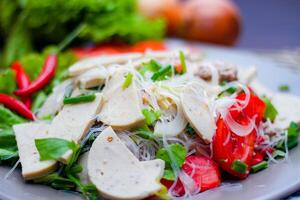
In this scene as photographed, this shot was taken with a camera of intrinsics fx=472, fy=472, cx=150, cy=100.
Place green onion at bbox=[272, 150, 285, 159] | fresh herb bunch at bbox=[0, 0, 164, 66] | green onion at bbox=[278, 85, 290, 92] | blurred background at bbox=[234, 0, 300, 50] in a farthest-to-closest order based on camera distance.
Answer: blurred background at bbox=[234, 0, 300, 50] < fresh herb bunch at bbox=[0, 0, 164, 66] < green onion at bbox=[278, 85, 290, 92] < green onion at bbox=[272, 150, 285, 159]

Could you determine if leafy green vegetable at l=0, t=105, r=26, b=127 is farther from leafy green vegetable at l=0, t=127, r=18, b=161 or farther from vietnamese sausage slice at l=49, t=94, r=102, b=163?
vietnamese sausage slice at l=49, t=94, r=102, b=163

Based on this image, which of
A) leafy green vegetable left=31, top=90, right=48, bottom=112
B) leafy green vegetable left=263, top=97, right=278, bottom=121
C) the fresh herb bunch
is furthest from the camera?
the fresh herb bunch

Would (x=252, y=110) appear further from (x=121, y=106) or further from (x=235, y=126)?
(x=121, y=106)

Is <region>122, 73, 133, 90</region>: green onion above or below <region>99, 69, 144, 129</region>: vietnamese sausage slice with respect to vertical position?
above

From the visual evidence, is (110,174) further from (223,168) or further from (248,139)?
(248,139)

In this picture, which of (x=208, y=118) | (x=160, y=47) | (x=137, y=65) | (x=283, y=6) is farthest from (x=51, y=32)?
(x=283, y=6)

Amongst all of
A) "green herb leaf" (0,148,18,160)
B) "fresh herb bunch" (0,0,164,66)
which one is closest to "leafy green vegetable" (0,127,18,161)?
"green herb leaf" (0,148,18,160)

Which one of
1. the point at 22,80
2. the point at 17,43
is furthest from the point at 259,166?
the point at 17,43
